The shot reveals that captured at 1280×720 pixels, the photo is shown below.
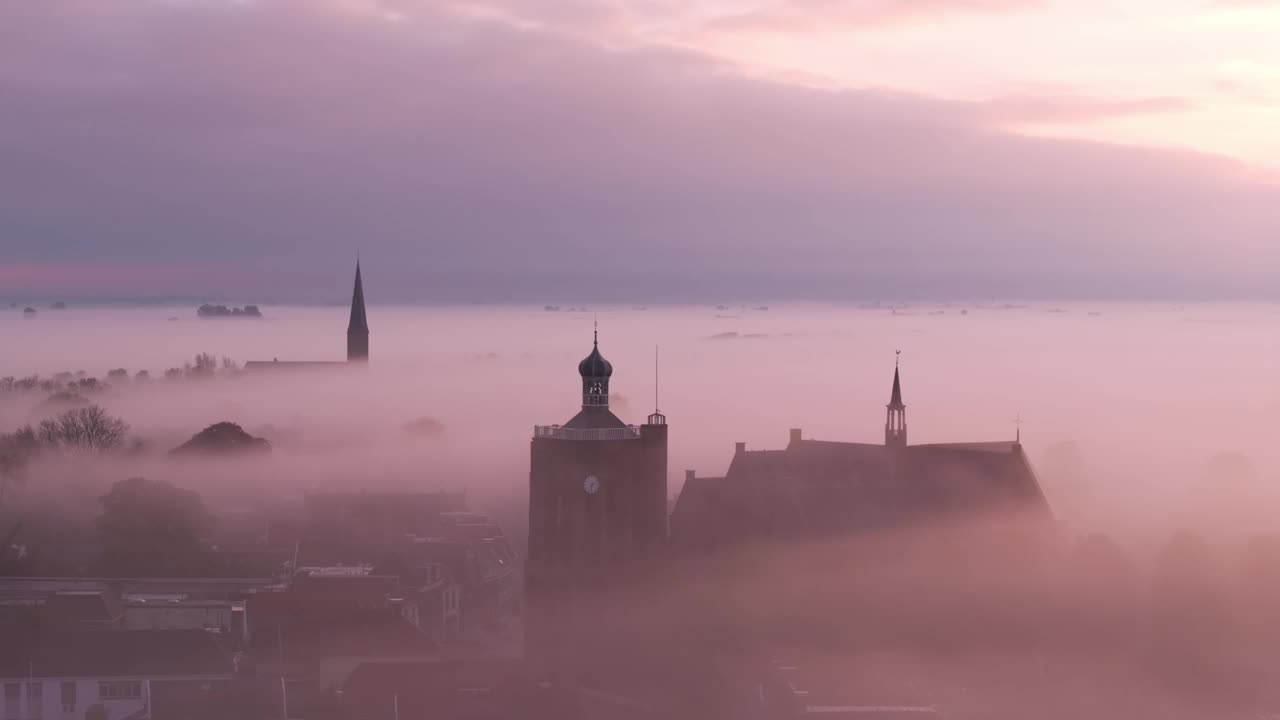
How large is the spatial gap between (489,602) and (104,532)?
32138mm

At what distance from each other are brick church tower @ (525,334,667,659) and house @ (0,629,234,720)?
54.7 feet

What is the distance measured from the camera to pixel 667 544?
309 feet

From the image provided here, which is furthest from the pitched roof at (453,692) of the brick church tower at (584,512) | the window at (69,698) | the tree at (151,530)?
the tree at (151,530)

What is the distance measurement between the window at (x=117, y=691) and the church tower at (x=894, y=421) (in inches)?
1766

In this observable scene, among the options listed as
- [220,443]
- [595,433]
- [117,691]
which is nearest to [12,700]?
[117,691]

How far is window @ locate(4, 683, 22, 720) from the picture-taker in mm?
82750

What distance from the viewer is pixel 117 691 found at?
3278 inches

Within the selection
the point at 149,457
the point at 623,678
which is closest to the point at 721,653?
the point at 623,678

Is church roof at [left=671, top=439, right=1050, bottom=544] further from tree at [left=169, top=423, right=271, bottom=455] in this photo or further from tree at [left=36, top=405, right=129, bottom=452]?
tree at [left=36, top=405, right=129, bottom=452]

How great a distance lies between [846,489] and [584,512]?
58.3 feet

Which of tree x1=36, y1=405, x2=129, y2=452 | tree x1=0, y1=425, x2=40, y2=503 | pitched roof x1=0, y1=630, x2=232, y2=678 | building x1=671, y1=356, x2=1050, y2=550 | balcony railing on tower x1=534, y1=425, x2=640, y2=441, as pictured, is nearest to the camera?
pitched roof x1=0, y1=630, x2=232, y2=678

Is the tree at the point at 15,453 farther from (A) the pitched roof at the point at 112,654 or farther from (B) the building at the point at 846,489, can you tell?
(B) the building at the point at 846,489

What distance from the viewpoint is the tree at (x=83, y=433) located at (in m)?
184

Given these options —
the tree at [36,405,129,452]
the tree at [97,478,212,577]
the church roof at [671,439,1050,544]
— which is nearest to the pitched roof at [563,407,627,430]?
the church roof at [671,439,1050,544]
